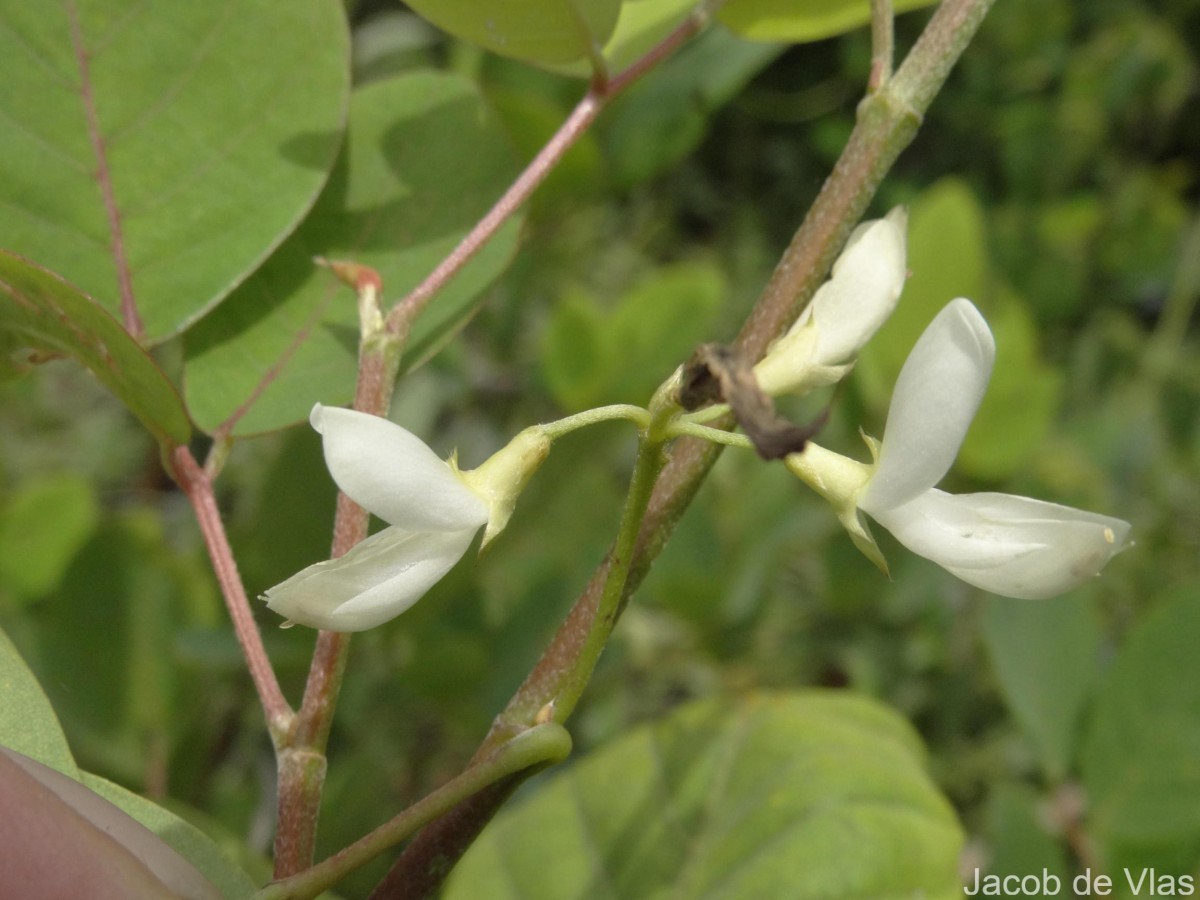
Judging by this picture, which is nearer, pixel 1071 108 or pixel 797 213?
pixel 1071 108

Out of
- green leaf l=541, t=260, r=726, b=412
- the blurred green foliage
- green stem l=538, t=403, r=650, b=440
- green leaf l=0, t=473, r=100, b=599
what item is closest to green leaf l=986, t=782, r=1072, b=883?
the blurred green foliage

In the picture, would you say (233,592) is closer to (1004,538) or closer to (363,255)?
(363,255)

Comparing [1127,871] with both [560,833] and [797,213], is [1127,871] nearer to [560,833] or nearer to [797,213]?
[560,833]

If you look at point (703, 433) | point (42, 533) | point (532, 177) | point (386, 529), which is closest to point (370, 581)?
point (386, 529)

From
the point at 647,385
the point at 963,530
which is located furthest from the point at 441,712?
the point at 963,530

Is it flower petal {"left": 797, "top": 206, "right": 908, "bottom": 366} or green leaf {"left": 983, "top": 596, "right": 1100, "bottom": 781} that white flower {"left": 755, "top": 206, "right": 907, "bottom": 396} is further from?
green leaf {"left": 983, "top": 596, "right": 1100, "bottom": 781}
